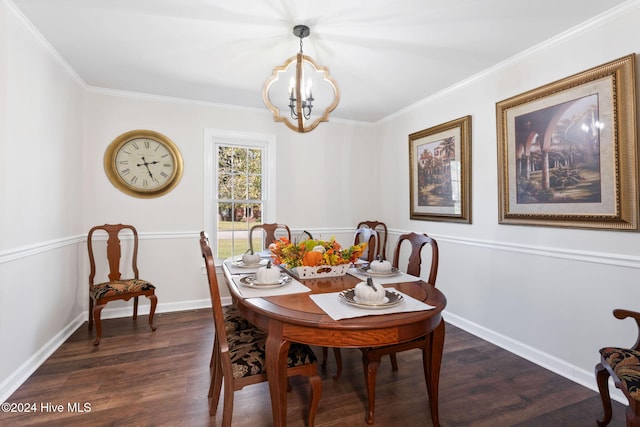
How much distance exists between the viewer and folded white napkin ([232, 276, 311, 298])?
1.64 meters

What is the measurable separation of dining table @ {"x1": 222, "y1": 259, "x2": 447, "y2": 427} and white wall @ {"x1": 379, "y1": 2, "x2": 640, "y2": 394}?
132 cm

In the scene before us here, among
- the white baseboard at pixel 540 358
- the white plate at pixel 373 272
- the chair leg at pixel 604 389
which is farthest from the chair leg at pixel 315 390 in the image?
the white baseboard at pixel 540 358

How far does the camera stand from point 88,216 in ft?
11.0

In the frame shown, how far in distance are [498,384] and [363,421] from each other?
1076 mm

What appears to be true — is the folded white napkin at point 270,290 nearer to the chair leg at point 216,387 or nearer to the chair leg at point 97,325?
the chair leg at point 216,387

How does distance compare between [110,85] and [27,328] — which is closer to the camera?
[27,328]

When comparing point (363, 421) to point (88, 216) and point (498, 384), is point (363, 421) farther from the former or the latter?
point (88, 216)

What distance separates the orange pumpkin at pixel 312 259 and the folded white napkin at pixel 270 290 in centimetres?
16

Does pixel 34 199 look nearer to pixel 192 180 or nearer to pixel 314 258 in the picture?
pixel 192 180

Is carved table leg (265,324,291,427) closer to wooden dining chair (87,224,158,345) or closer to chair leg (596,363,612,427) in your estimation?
chair leg (596,363,612,427)

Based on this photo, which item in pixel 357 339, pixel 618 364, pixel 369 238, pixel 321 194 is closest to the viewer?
pixel 357 339

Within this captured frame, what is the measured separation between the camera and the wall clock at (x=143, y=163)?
135 inches

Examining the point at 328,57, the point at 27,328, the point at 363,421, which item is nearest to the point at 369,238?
the point at 363,421

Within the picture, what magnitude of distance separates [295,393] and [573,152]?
2612mm
